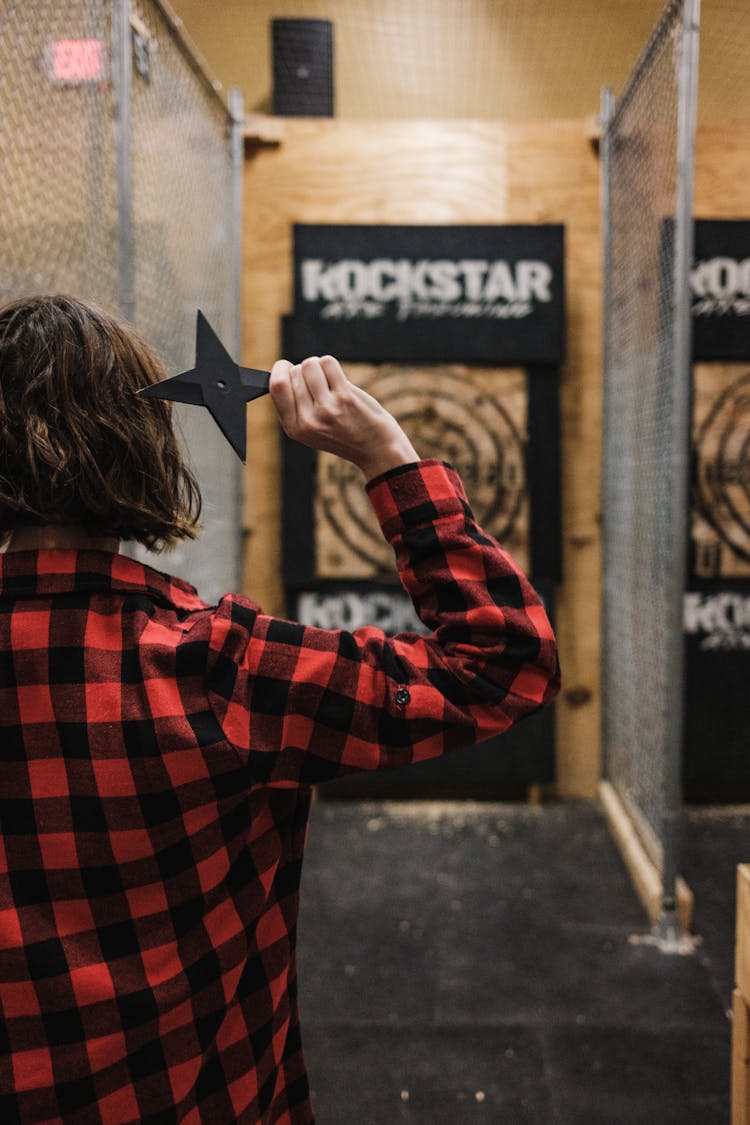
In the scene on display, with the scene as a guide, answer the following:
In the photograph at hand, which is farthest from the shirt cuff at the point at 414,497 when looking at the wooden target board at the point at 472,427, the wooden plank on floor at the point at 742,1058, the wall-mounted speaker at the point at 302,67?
the wall-mounted speaker at the point at 302,67

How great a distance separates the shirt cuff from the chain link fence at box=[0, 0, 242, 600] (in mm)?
1009

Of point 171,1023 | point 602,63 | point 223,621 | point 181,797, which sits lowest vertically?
point 171,1023

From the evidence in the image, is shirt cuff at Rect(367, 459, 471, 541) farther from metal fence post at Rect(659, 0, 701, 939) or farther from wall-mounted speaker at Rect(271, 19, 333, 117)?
wall-mounted speaker at Rect(271, 19, 333, 117)

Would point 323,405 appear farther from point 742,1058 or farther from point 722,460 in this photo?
point 722,460

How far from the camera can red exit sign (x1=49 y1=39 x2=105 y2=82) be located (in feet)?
5.14

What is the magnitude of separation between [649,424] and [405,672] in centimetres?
194

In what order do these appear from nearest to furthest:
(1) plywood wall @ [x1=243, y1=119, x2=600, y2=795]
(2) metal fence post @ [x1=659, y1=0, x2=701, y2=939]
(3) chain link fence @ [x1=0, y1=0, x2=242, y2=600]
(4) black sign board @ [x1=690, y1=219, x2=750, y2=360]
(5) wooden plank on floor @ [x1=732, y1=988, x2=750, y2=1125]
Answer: (5) wooden plank on floor @ [x1=732, y1=988, x2=750, y2=1125], (3) chain link fence @ [x1=0, y1=0, x2=242, y2=600], (2) metal fence post @ [x1=659, y1=0, x2=701, y2=939], (4) black sign board @ [x1=690, y1=219, x2=750, y2=360], (1) plywood wall @ [x1=243, y1=119, x2=600, y2=795]

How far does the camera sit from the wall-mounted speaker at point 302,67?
2.81m

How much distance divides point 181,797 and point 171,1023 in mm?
184

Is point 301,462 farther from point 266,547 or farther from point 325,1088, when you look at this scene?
point 325,1088

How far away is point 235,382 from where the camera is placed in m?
0.69

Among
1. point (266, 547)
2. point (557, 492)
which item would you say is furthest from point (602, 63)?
point (266, 547)

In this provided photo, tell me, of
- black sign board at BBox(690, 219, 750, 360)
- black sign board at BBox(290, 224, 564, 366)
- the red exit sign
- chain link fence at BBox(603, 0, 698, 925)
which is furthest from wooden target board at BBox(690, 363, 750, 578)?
the red exit sign

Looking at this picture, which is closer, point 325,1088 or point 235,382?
point 235,382
